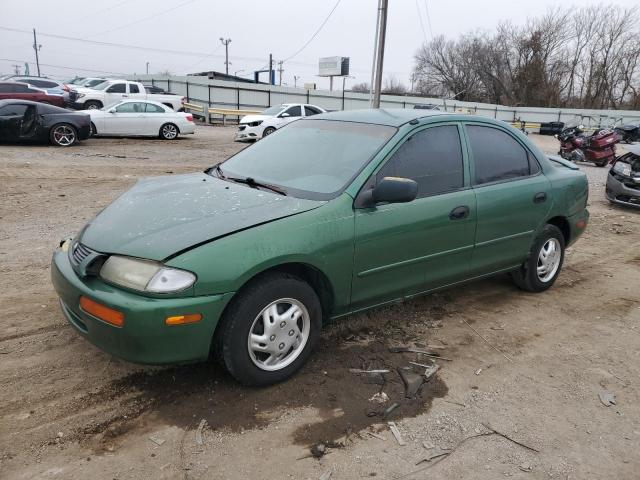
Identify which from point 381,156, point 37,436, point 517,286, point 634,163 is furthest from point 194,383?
point 634,163

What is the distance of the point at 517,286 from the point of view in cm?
511

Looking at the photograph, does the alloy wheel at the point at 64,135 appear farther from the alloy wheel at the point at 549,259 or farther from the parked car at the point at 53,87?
the alloy wheel at the point at 549,259

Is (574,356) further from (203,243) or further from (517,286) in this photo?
(203,243)

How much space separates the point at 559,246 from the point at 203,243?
368 centimetres

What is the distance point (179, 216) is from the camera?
3119mm

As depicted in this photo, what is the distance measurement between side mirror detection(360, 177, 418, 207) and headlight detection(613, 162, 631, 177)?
338 inches

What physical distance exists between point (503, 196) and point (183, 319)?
2796 mm

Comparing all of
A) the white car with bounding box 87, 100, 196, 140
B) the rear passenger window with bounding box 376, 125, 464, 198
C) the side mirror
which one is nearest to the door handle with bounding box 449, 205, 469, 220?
the rear passenger window with bounding box 376, 125, 464, 198

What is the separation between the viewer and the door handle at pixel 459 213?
386 cm

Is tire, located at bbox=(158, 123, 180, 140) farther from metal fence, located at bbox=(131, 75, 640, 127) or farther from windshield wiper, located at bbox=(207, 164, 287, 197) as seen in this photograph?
windshield wiper, located at bbox=(207, 164, 287, 197)

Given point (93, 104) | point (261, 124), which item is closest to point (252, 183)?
point (261, 124)

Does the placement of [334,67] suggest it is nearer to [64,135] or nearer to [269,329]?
[64,135]

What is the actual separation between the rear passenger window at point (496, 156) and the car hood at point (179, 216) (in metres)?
1.64

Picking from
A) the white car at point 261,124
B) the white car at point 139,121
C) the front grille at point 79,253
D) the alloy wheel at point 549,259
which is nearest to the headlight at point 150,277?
the front grille at point 79,253
